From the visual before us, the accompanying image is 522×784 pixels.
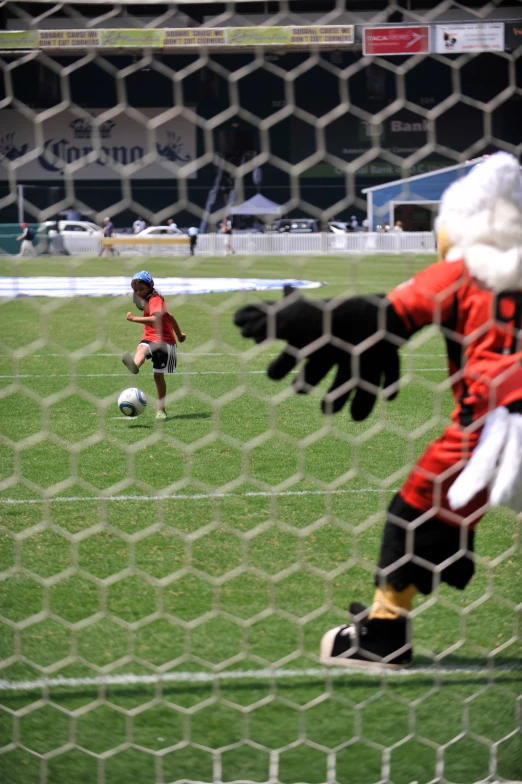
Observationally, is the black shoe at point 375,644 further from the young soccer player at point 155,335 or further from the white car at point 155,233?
the young soccer player at point 155,335

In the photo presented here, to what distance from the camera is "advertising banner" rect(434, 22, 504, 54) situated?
2.43m

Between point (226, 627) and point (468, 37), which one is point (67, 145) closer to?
point (468, 37)

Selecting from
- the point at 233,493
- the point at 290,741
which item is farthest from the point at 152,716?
the point at 233,493

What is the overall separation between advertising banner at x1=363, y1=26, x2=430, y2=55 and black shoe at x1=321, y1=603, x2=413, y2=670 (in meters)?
1.58

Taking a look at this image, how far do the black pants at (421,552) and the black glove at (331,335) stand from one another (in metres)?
0.34

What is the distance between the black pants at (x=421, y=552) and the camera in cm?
226

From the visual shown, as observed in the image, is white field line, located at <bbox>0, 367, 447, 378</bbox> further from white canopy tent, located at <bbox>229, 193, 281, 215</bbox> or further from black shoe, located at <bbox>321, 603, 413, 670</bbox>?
black shoe, located at <bbox>321, 603, 413, 670</bbox>

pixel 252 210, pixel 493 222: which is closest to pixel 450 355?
pixel 493 222

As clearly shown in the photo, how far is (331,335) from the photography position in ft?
6.96

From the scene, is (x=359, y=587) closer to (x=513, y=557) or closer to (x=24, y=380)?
(x=513, y=557)

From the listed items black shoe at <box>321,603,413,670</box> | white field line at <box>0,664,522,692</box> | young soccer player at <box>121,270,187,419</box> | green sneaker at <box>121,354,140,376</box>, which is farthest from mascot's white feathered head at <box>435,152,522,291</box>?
green sneaker at <box>121,354,140,376</box>

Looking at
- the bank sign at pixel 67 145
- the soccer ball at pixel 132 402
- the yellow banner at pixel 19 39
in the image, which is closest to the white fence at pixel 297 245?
the bank sign at pixel 67 145

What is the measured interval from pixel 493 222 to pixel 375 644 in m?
1.09

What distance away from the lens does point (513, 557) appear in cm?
321
